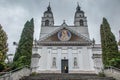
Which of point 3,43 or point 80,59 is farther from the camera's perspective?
point 80,59

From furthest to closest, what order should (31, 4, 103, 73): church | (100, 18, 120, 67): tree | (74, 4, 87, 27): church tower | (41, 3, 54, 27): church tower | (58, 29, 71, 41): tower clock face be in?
(41, 3, 54, 27): church tower, (74, 4, 87, 27): church tower, (58, 29, 71, 41): tower clock face, (31, 4, 103, 73): church, (100, 18, 120, 67): tree

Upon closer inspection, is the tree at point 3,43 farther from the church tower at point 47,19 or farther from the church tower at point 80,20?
the church tower at point 80,20

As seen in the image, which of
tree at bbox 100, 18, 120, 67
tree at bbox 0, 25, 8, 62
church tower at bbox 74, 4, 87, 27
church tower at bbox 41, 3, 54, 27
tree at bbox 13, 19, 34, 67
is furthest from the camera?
church tower at bbox 41, 3, 54, 27

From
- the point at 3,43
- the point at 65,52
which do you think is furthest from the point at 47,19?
the point at 3,43

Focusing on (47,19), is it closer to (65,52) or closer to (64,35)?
(64,35)

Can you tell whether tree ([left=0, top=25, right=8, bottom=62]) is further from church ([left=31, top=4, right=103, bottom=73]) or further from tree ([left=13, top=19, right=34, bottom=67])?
church ([left=31, top=4, right=103, bottom=73])

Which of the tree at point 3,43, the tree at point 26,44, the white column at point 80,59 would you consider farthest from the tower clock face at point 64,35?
the tree at point 3,43

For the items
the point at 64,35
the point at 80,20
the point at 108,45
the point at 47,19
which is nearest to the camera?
the point at 108,45

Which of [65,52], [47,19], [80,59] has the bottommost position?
[80,59]

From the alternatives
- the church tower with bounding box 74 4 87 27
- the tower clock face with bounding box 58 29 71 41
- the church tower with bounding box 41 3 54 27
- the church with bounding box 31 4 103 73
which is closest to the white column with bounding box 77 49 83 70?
the church with bounding box 31 4 103 73

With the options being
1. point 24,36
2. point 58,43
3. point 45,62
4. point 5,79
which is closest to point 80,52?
point 58,43

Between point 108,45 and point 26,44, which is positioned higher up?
point 26,44

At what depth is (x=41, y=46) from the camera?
31094 mm

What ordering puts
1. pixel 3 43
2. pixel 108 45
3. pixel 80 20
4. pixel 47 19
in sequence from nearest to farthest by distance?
pixel 108 45
pixel 3 43
pixel 80 20
pixel 47 19
